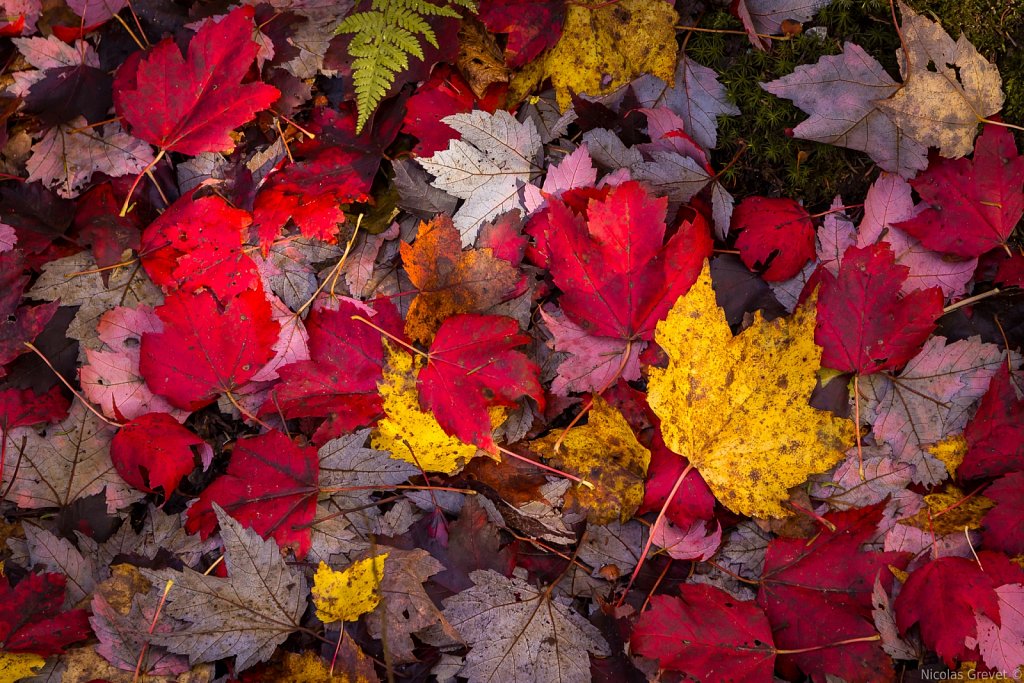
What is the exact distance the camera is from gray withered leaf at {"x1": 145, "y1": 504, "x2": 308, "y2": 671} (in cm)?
196

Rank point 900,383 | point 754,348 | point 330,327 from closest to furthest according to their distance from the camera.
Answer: point 754,348 < point 900,383 < point 330,327

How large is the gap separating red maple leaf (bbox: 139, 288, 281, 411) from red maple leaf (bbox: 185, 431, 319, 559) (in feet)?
0.75

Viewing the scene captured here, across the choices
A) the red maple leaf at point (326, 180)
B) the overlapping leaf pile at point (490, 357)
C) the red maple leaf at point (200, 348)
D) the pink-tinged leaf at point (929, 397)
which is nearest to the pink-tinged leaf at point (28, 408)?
the overlapping leaf pile at point (490, 357)

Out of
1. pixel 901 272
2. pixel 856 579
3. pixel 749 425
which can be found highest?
pixel 901 272

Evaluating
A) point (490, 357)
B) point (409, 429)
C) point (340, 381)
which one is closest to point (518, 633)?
point (409, 429)

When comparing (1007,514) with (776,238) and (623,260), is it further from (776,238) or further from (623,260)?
(623,260)

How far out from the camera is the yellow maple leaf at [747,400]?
1881 millimetres

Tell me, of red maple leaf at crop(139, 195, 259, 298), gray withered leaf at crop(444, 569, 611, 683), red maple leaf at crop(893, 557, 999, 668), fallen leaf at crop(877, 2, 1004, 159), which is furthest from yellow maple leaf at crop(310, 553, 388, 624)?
fallen leaf at crop(877, 2, 1004, 159)

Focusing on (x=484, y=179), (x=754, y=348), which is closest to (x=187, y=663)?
(x=484, y=179)

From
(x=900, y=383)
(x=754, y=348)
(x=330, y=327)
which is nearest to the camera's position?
(x=754, y=348)

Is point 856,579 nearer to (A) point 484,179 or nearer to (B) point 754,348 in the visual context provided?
(B) point 754,348

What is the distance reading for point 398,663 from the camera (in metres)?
2.03

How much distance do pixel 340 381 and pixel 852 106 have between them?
5.95 ft

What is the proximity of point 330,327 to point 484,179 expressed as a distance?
70 centimetres
